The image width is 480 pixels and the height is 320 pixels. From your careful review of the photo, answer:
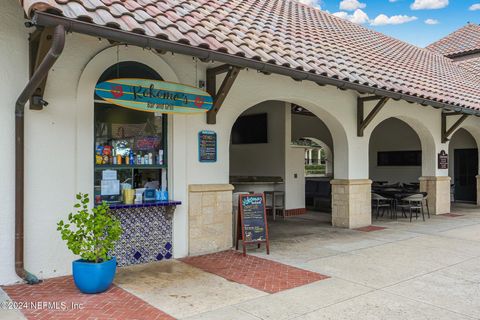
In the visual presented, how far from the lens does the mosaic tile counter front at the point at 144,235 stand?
19.9 feet

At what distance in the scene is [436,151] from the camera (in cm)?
1220

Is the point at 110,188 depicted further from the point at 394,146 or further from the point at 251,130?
the point at 394,146

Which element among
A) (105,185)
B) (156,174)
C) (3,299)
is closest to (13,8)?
(105,185)

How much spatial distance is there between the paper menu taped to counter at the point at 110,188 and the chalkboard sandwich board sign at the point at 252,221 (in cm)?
210

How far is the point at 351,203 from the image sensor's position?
381 inches

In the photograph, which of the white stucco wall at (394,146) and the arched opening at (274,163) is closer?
the arched opening at (274,163)

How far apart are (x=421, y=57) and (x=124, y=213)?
12.3 meters

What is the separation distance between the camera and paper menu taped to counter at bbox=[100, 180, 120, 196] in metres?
5.97

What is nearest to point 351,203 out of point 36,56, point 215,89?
point 215,89

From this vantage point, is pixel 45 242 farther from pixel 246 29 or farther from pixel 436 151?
pixel 436 151

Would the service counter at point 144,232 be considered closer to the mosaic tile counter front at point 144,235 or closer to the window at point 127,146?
the mosaic tile counter front at point 144,235

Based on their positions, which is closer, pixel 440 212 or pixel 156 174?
pixel 156 174

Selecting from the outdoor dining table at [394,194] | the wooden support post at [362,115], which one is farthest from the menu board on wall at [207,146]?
the outdoor dining table at [394,194]

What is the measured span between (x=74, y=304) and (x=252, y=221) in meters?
3.35
